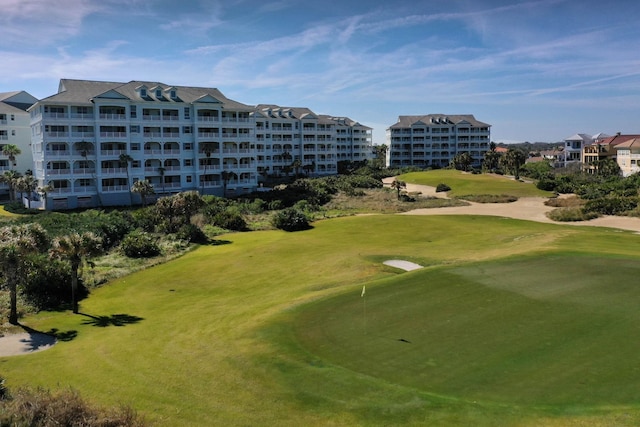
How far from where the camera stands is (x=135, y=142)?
84812 millimetres

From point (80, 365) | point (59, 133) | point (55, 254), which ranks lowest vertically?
point (80, 365)

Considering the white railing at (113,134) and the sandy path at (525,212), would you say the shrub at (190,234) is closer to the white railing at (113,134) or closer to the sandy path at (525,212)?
the white railing at (113,134)

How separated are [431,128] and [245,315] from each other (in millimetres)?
156855

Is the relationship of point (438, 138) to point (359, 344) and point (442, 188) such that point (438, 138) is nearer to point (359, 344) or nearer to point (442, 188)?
point (442, 188)

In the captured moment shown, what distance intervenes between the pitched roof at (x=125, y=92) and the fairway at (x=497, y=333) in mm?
65529

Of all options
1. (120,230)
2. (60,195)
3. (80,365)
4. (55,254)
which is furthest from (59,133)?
(80,365)

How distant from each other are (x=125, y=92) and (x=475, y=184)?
241 feet

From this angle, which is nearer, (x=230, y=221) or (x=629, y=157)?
(x=230, y=221)

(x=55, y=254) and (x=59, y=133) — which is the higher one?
(x=59, y=133)

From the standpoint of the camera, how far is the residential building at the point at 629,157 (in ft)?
420

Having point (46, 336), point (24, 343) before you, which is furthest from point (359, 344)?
point (24, 343)

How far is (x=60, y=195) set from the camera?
7819 centimetres

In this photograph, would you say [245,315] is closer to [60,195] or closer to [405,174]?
[60,195]

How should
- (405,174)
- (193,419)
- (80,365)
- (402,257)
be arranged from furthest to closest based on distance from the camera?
1. (405,174)
2. (402,257)
3. (80,365)
4. (193,419)
